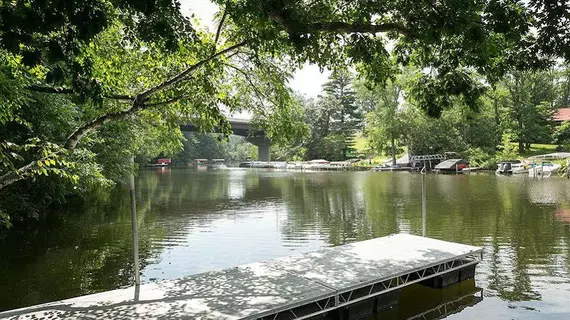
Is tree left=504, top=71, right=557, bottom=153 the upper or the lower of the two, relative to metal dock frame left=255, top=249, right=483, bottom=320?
upper

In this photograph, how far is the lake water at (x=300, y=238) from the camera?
9.84m

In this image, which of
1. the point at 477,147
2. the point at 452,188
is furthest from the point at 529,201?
the point at 477,147

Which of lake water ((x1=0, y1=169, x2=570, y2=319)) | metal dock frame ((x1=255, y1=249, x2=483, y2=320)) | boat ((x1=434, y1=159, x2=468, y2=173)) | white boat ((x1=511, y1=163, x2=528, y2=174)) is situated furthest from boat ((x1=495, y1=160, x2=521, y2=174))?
metal dock frame ((x1=255, y1=249, x2=483, y2=320))

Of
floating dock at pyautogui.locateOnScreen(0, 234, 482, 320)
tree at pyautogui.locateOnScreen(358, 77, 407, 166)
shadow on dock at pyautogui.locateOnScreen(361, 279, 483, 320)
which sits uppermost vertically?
tree at pyautogui.locateOnScreen(358, 77, 407, 166)

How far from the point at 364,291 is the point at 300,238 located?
24.6 ft

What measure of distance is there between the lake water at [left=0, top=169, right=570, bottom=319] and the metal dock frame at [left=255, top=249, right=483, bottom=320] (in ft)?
1.69

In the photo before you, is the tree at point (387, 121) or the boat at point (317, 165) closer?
the tree at point (387, 121)

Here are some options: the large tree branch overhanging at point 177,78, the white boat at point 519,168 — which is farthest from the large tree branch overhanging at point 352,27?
the white boat at point 519,168

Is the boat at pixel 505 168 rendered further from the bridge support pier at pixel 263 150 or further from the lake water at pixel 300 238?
the bridge support pier at pixel 263 150

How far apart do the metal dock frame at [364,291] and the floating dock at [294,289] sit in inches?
0.6

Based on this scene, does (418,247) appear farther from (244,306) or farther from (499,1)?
(499,1)

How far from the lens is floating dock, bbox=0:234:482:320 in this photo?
6992mm

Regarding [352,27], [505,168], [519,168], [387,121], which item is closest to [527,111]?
[505,168]

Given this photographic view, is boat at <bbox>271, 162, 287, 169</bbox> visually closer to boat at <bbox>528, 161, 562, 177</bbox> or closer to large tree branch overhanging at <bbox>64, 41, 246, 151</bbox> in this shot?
boat at <bbox>528, 161, 562, 177</bbox>
